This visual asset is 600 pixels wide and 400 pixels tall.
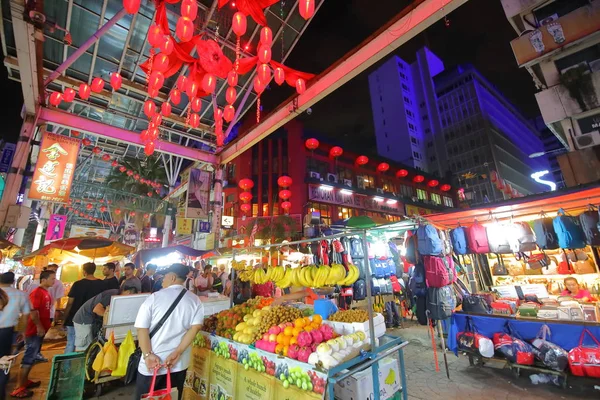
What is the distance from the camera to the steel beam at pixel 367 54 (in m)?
4.71

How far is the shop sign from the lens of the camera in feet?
85.6

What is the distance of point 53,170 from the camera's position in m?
7.61

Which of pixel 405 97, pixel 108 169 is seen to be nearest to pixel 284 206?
pixel 108 169

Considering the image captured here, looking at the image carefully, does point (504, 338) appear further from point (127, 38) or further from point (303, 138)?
point (303, 138)

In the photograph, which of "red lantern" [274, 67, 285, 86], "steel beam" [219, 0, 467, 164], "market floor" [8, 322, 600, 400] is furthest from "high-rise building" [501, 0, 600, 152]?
"red lantern" [274, 67, 285, 86]

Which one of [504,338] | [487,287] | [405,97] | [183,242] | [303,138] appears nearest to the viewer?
[504,338]

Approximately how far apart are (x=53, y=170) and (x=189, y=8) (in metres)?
6.91

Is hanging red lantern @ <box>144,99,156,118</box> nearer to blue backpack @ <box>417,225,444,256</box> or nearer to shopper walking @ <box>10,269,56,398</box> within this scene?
shopper walking @ <box>10,269,56,398</box>

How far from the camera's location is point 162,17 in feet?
16.3

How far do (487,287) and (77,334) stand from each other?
A: 12659 mm

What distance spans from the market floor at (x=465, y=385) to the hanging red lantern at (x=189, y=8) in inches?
280

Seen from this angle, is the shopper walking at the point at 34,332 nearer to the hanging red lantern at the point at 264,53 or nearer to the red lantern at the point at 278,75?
the hanging red lantern at the point at 264,53

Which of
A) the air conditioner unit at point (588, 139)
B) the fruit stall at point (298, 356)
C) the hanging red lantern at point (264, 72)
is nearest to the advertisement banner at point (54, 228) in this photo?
the fruit stall at point (298, 356)

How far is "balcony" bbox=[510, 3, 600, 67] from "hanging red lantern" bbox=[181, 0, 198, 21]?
16437 millimetres
